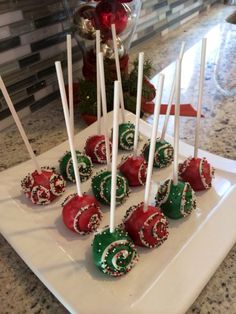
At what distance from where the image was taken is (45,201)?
58 centimetres

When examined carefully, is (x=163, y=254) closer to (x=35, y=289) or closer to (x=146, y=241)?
(x=146, y=241)

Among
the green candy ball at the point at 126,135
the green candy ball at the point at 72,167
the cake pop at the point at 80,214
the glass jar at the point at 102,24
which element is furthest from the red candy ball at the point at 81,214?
the glass jar at the point at 102,24

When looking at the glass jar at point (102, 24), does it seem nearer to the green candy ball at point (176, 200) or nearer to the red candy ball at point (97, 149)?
the red candy ball at point (97, 149)

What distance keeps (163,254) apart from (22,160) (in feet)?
1.25

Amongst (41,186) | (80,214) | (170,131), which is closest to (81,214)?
(80,214)

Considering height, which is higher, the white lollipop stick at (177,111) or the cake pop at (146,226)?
the white lollipop stick at (177,111)

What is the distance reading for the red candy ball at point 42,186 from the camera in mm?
567

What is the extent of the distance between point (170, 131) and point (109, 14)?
30 centimetres

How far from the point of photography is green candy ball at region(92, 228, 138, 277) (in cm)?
44

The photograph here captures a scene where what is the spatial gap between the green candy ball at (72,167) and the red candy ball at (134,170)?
64mm

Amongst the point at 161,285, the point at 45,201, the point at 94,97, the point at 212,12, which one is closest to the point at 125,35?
the point at 94,97

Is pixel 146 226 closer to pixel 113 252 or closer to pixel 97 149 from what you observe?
pixel 113 252

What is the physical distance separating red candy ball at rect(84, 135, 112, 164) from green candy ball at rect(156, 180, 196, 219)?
0.53 feet

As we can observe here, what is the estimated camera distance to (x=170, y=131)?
0.80 metres
